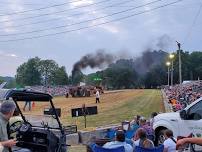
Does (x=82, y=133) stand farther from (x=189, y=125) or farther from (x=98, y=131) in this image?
(x=189, y=125)

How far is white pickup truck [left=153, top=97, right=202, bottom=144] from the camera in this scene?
14.6 meters

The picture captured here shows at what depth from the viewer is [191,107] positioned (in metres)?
14.8

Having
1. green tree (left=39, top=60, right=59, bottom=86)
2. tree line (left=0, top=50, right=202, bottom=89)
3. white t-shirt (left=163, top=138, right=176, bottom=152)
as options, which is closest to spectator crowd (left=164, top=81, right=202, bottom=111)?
white t-shirt (left=163, top=138, right=176, bottom=152)

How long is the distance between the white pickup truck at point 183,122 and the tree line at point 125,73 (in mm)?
38284

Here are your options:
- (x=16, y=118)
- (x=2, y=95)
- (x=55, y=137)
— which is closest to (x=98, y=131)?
(x=16, y=118)

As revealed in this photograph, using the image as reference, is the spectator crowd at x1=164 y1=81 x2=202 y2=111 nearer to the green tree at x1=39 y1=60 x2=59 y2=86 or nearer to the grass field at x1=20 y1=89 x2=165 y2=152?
the grass field at x1=20 y1=89 x2=165 y2=152

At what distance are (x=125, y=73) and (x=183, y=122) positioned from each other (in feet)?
322

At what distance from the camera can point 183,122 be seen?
15.4 m

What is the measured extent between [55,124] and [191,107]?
239 inches

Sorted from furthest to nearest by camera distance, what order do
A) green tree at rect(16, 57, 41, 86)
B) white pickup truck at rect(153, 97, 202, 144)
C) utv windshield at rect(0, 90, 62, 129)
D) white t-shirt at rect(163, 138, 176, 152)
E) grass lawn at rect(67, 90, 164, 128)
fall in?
green tree at rect(16, 57, 41, 86) → grass lawn at rect(67, 90, 164, 128) → white pickup truck at rect(153, 97, 202, 144) → white t-shirt at rect(163, 138, 176, 152) → utv windshield at rect(0, 90, 62, 129)

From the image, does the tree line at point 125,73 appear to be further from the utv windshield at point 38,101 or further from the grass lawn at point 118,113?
the utv windshield at point 38,101

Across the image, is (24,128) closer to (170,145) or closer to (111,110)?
(170,145)

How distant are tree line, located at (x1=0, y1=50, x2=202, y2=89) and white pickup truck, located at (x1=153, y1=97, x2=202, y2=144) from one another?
38284 millimetres

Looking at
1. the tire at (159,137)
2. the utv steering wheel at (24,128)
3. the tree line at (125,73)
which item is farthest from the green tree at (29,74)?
the utv steering wheel at (24,128)
